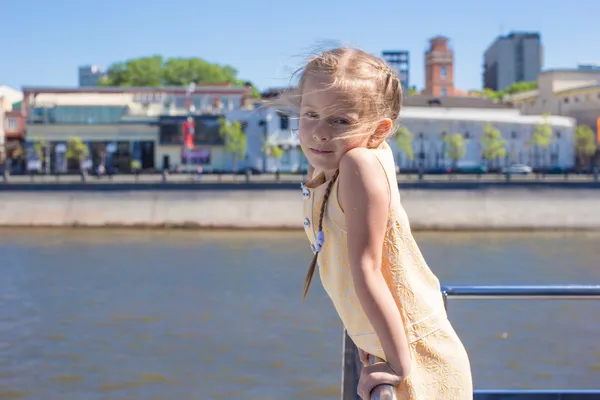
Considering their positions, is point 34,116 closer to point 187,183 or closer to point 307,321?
point 187,183

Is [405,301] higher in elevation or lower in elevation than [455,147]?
lower

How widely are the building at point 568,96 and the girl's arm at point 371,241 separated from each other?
2376 inches

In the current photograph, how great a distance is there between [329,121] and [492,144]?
2085 inches

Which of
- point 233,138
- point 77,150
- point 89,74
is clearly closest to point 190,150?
point 233,138

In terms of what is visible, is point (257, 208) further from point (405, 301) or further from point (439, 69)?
point (439, 69)

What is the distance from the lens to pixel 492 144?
2085 inches

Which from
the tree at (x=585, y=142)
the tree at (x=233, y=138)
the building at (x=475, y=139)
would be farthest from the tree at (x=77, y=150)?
the tree at (x=585, y=142)

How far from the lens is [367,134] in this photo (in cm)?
160

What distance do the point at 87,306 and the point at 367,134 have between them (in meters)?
15.5

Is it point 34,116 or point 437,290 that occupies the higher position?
point 34,116

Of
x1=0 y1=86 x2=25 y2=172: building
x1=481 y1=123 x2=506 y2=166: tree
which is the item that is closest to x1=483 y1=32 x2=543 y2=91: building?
x1=481 y1=123 x2=506 y2=166: tree

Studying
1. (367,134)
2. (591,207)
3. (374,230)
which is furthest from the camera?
(591,207)

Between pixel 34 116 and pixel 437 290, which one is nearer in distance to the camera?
pixel 437 290

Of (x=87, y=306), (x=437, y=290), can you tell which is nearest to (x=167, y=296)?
(x=87, y=306)
